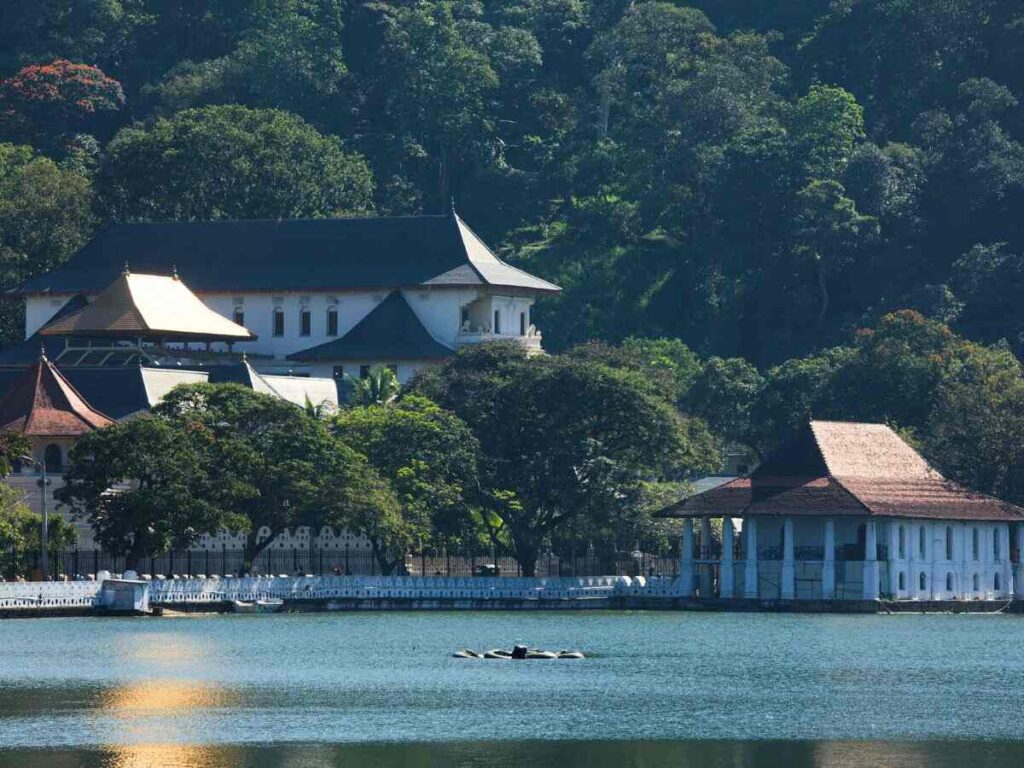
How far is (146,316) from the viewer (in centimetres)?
14212

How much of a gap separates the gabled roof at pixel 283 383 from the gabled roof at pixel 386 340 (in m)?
4.01

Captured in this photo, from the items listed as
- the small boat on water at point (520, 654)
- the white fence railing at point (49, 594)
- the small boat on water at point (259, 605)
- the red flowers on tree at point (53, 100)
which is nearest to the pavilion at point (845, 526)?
the small boat on water at point (259, 605)

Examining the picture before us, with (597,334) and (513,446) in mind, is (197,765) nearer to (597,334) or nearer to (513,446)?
(513,446)

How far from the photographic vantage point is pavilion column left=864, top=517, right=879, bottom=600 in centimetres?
11588

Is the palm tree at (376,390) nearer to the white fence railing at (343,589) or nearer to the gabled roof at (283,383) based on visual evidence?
the gabled roof at (283,383)

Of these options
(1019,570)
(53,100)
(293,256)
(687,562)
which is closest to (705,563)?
(687,562)

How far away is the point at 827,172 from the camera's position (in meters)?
170

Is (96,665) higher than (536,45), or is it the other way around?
(536,45)

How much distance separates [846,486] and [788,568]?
145 inches

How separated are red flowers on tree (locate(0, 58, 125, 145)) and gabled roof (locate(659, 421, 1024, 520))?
82.7m

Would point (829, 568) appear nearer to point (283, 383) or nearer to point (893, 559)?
point (893, 559)

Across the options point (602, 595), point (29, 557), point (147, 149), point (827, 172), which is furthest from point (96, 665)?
point (827, 172)

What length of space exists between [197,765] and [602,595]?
58.6 meters

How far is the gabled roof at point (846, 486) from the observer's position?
115 meters
